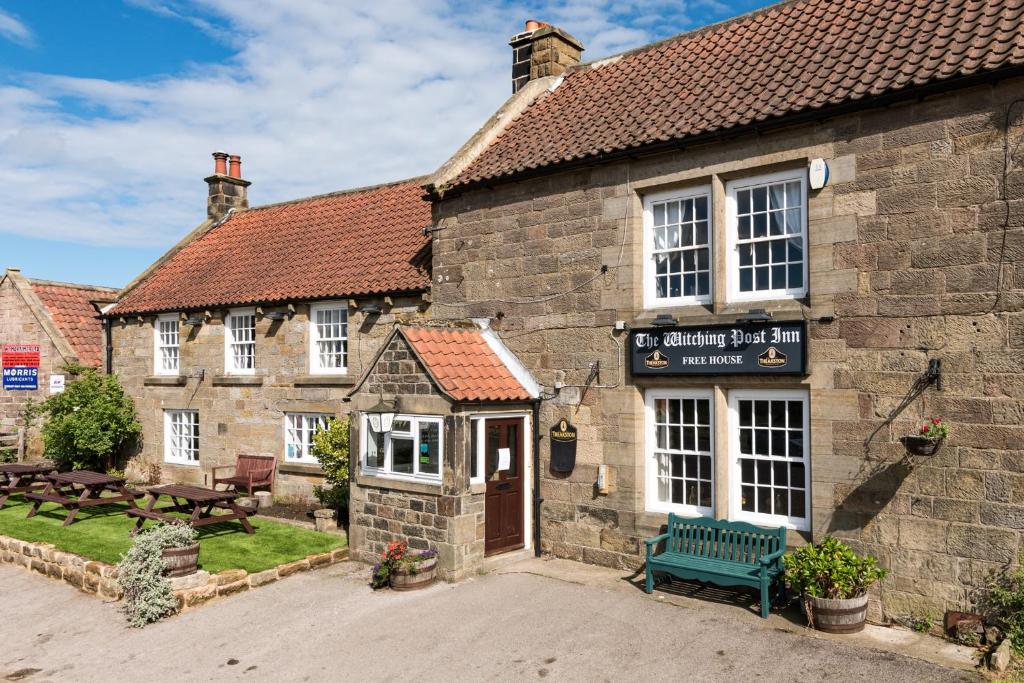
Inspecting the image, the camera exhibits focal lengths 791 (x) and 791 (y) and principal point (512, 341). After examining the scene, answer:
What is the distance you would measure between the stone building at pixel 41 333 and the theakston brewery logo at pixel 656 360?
1665 cm

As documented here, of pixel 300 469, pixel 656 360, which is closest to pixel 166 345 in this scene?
pixel 300 469

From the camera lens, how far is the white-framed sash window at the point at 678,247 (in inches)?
429

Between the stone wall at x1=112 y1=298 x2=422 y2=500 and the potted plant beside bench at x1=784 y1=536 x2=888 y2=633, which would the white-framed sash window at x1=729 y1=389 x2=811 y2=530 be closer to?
the potted plant beside bench at x1=784 y1=536 x2=888 y2=633

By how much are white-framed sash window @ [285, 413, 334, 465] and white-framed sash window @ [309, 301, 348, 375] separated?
103 centimetres

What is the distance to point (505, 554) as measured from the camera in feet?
39.3

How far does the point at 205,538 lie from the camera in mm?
13492

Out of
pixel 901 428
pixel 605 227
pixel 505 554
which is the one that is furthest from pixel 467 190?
pixel 901 428

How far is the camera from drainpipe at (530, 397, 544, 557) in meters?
12.3

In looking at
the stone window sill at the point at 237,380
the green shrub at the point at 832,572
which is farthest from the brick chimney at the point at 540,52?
the green shrub at the point at 832,572

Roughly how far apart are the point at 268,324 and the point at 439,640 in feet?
33.8

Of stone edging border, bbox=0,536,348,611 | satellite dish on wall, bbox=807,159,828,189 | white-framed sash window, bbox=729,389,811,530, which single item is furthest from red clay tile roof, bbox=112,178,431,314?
satellite dish on wall, bbox=807,159,828,189

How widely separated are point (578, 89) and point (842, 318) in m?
7.08

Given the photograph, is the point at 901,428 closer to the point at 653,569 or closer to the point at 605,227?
the point at 653,569

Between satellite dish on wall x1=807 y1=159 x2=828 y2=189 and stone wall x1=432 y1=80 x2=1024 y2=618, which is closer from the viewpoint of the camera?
stone wall x1=432 y1=80 x2=1024 y2=618
